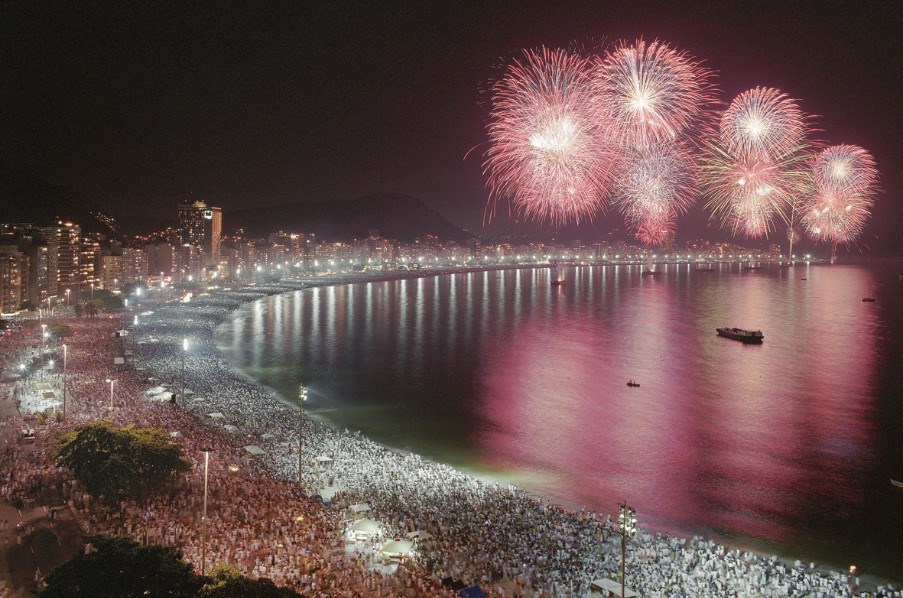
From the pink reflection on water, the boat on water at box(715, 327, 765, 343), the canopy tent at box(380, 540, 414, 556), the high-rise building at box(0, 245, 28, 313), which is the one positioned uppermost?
the high-rise building at box(0, 245, 28, 313)

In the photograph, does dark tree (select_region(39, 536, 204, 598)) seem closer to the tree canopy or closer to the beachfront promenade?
the beachfront promenade

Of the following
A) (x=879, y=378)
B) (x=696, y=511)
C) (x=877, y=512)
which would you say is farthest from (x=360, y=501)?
(x=879, y=378)

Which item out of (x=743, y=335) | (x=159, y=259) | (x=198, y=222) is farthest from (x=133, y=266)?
(x=198, y=222)

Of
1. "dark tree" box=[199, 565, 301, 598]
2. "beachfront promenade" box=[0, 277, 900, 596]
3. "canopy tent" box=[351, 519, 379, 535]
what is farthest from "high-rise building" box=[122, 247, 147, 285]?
"dark tree" box=[199, 565, 301, 598]

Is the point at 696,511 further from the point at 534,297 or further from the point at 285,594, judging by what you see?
the point at 534,297

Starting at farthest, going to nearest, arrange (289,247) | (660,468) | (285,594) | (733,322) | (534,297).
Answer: (289,247), (534,297), (733,322), (660,468), (285,594)

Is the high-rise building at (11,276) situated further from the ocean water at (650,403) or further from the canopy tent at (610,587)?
the canopy tent at (610,587)
